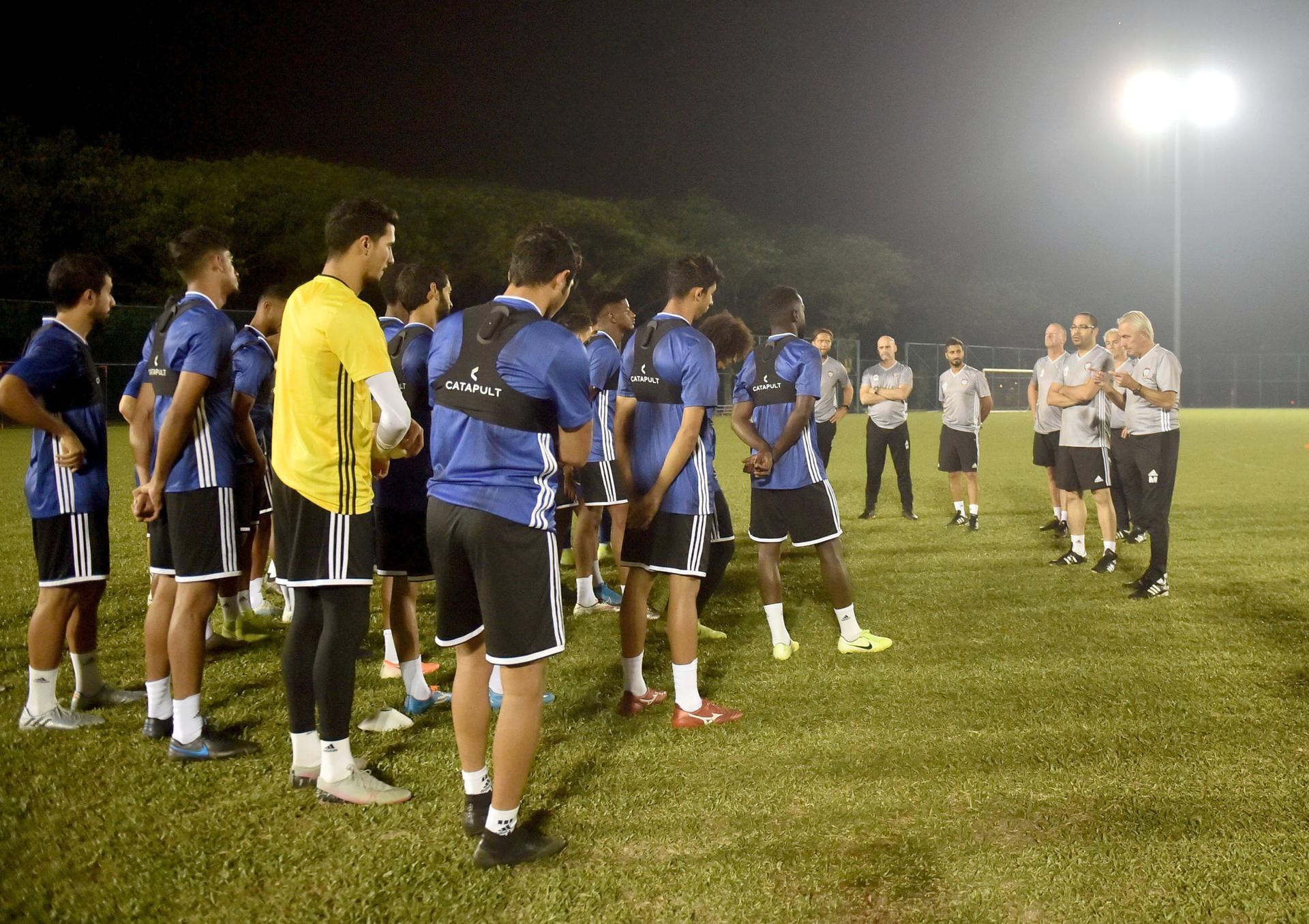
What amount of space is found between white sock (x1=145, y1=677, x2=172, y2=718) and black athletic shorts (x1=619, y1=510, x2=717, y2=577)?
2153 mm

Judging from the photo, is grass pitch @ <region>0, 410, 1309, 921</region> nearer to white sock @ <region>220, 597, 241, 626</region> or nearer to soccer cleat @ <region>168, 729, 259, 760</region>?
soccer cleat @ <region>168, 729, 259, 760</region>

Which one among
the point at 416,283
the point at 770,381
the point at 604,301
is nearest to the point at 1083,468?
the point at 770,381

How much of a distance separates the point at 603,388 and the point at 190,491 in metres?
3.21

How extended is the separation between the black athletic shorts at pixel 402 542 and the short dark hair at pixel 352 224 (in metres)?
1.47

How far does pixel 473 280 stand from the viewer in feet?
148

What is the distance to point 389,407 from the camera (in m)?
3.30

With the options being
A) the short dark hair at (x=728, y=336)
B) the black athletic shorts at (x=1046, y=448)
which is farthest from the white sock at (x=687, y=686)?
the black athletic shorts at (x=1046, y=448)

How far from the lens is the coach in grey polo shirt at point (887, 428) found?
1153cm

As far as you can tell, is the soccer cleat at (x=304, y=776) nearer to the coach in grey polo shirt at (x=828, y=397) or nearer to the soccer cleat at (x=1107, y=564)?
the soccer cleat at (x=1107, y=564)

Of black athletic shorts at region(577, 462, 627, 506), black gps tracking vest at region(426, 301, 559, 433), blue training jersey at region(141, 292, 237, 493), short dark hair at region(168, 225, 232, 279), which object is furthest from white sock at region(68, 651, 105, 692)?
black athletic shorts at region(577, 462, 627, 506)

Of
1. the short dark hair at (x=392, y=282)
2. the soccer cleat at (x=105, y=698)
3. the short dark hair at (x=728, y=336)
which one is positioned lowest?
the soccer cleat at (x=105, y=698)

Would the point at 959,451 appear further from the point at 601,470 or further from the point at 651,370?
the point at 651,370

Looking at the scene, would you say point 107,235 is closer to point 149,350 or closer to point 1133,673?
point 149,350

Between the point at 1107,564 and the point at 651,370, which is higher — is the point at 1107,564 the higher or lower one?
the lower one
